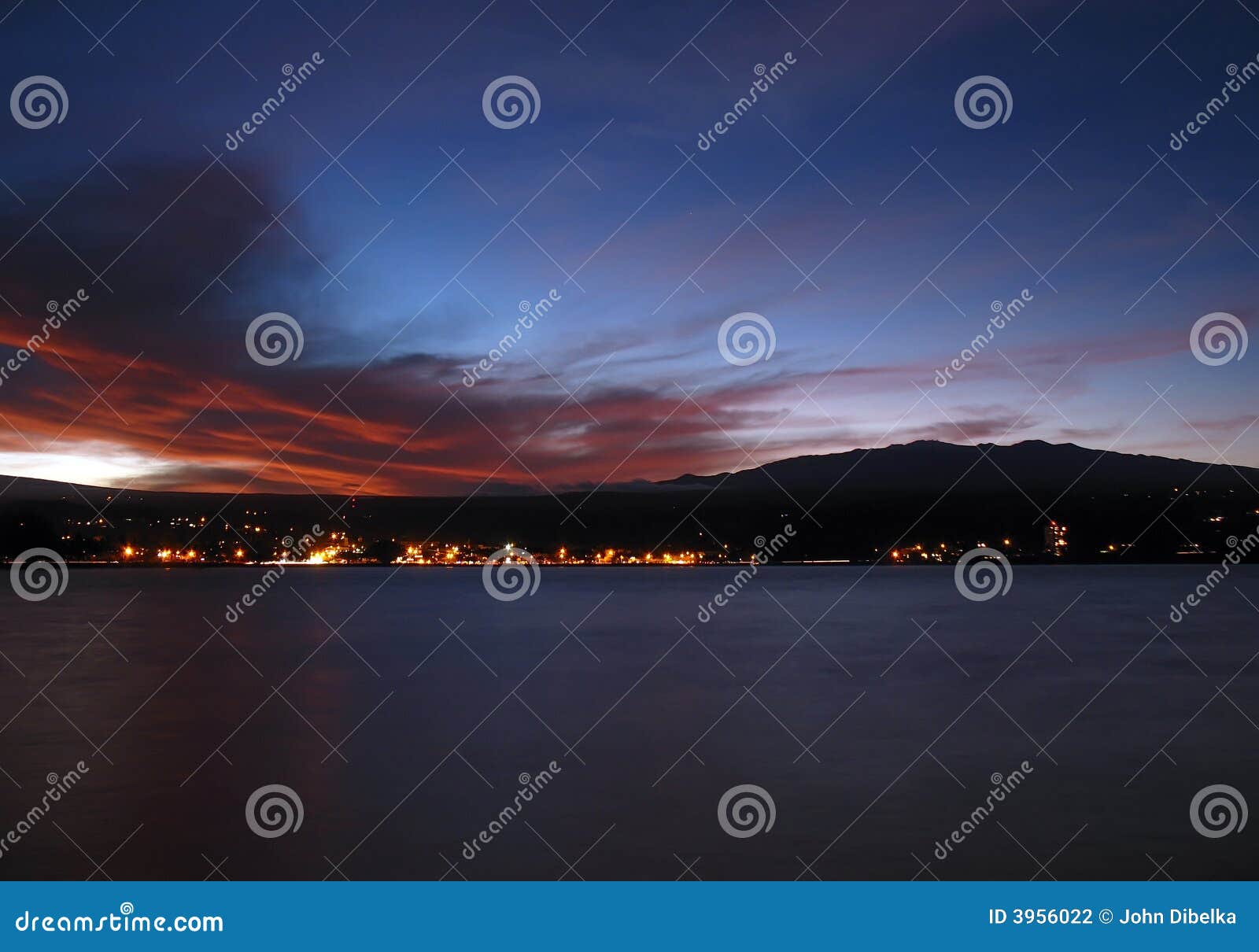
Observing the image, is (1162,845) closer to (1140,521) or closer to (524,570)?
(524,570)

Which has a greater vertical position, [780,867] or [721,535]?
[721,535]

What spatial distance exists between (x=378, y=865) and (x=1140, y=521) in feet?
347

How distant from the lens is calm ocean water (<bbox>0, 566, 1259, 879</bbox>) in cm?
948

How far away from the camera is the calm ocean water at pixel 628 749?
9.48m

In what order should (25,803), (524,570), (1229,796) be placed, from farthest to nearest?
(524,570) < (1229,796) < (25,803)

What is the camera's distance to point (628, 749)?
14.0 m

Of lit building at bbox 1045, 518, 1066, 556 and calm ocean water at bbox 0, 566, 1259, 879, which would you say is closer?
calm ocean water at bbox 0, 566, 1259, 879

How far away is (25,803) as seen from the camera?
10.7m

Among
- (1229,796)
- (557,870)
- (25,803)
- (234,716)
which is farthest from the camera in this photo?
(234,716)

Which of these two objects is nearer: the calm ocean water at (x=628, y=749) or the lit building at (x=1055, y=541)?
the calm ocean water at (x=628, y=749)

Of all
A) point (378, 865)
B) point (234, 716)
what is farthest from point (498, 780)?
point (234, 716)

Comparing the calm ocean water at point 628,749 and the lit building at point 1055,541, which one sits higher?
the lit building at point 1055,541

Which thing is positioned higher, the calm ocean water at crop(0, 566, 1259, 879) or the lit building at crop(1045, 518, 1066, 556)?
the lit building at crop(1045, 518, 1066, 556)

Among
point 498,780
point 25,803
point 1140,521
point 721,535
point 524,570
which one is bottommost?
point 25,803
